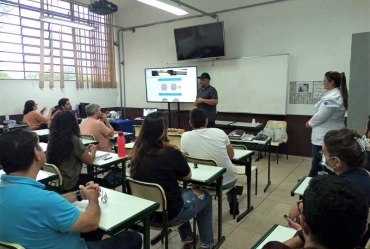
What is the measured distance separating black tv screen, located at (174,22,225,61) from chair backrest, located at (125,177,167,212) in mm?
4366

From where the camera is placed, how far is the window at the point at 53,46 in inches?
220

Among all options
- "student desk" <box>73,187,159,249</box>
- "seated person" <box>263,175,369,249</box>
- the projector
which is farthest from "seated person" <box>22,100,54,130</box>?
"seated person" <box>263,175,369,249</box>

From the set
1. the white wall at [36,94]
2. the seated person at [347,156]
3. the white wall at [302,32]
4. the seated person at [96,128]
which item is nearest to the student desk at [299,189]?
the seated person at [347,156]

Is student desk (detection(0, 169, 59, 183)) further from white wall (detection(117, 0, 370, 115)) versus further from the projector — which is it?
white wall (detection(117, 0, 370, 115))

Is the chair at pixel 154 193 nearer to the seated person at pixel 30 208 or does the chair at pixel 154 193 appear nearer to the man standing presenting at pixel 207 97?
the seated person at pixel 30 208

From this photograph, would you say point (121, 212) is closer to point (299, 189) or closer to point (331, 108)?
point (299, 189)

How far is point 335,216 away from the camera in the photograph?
0.78m

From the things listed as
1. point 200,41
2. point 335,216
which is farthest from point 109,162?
point 200,41

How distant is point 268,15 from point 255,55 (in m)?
0.79

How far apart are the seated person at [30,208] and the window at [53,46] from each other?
5.23 metres

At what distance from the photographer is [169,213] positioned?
75.7 inches

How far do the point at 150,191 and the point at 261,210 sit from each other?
177 cm

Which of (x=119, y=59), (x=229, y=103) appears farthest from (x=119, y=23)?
(x=229, y=103)

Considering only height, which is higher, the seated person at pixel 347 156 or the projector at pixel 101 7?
the projector at pixel 101 7
